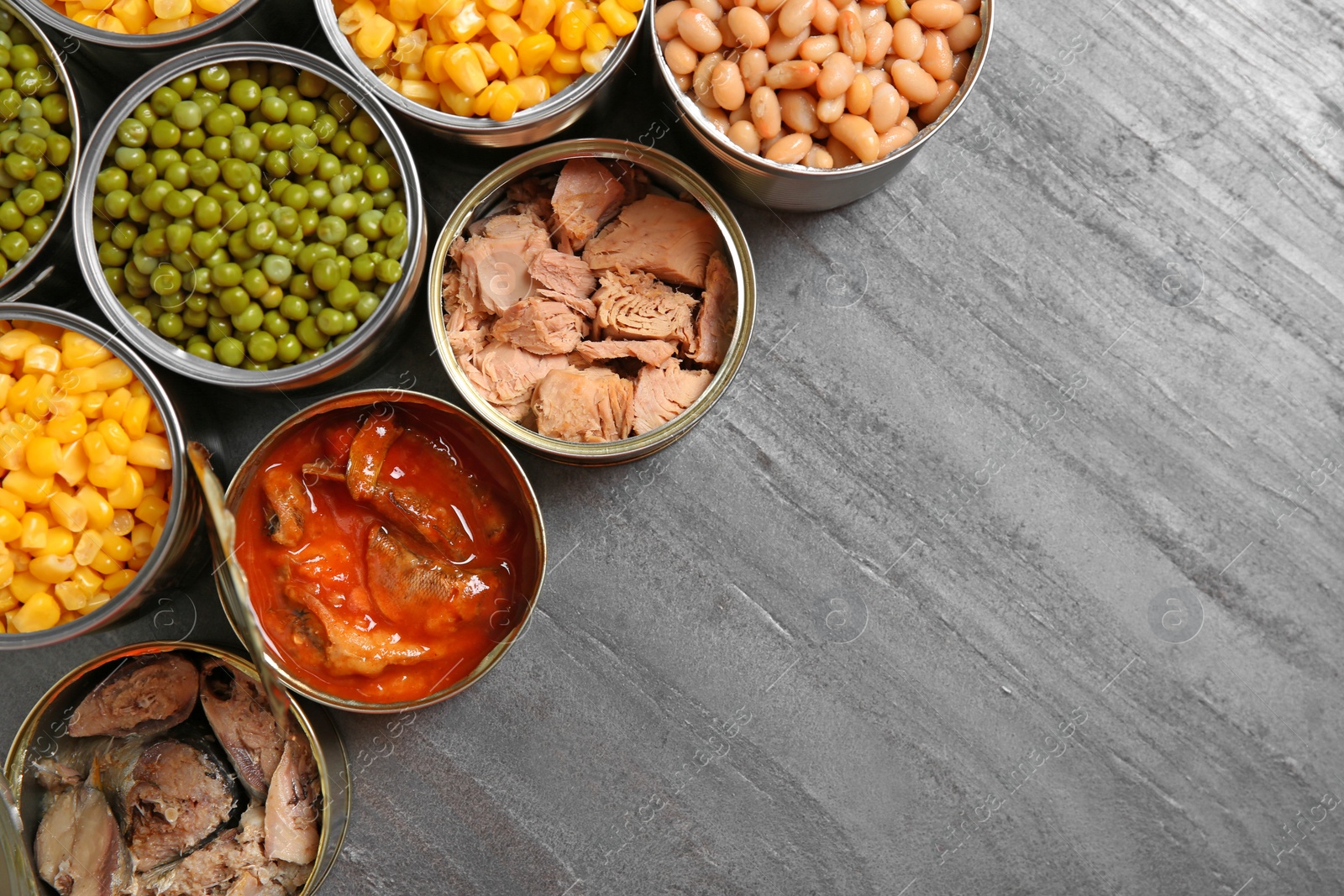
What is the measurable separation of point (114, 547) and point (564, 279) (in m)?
1.26

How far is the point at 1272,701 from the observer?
2.45 m

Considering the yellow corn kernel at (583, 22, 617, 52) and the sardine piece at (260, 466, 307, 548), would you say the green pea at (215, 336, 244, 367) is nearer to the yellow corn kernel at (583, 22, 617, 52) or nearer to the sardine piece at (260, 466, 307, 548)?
the sardine piece at (260, 466, 307, 548)

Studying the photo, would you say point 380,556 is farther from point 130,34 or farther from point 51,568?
point 130,34

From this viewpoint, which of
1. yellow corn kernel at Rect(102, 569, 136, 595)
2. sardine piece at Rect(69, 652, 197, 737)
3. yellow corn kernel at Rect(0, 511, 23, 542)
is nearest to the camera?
yellow corn kernel at Rect(0, 511, 23, 542)

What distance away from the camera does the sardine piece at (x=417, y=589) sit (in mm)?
2064

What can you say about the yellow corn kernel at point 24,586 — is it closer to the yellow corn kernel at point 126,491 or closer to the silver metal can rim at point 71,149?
the yellow corn kernel at point 126,491

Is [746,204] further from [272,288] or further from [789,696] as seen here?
[789,696]

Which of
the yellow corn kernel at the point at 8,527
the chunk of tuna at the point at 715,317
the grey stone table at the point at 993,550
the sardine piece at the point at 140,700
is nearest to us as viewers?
the yellow corn kernel at the point at 8,527

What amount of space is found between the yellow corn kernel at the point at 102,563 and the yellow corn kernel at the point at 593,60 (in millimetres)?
1650

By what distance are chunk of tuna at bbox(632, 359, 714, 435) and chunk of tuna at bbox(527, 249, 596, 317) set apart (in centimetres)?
25

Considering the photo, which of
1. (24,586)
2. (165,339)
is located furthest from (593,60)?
(24,586)

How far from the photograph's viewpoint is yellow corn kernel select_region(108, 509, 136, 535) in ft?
6.44

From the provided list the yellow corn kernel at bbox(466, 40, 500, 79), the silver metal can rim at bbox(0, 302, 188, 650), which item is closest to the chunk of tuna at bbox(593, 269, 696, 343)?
the yellow corn kernel at bbox(466, 40, 500, 79)

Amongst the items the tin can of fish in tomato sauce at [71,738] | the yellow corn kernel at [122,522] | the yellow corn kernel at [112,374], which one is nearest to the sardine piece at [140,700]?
the tin can of fish in tomato sauce at [71,738]
